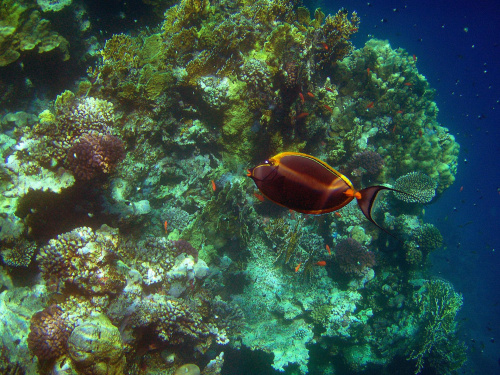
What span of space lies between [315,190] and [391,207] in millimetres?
8554

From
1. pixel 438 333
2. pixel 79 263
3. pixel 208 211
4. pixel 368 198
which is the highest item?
pixel 368 198

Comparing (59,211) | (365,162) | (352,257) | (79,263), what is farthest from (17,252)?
Result: (365,162)

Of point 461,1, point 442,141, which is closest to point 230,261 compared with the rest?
point 442,141

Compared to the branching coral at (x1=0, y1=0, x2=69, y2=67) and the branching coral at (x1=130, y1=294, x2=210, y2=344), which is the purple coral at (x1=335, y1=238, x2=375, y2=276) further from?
the branching coral at (x1=0, y1=0, x2=69, y2=67)

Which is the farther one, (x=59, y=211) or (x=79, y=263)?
(x=59, y=211)

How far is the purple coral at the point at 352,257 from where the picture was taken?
688 cm

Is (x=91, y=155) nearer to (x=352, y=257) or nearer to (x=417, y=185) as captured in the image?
(x=352, y=257)

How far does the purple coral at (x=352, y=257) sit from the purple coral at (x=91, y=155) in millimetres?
6080

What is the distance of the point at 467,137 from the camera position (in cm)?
2839

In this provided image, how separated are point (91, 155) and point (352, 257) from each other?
21.8 feet

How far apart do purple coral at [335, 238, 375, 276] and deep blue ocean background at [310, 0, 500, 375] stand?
795cm

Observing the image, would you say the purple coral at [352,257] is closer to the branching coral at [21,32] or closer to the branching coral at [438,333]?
the branching coral at [438,333]

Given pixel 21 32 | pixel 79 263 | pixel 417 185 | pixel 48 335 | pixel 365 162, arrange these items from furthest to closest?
pixel 417 185 → pixel 365 162 → pixel 21 32 → pixel 79 263 → pixel 48 335

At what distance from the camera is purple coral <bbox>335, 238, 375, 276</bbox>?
6879mm
